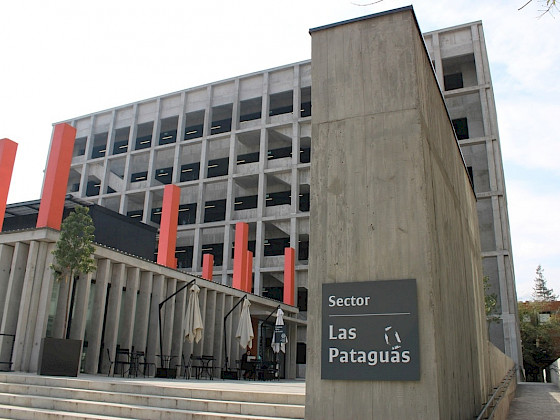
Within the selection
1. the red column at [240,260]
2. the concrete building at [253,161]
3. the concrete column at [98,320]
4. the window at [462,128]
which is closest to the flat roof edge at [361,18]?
the concrete column at [98,320]

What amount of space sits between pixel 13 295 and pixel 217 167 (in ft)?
92.5

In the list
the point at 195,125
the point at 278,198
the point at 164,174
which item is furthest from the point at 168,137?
the point at 278,198

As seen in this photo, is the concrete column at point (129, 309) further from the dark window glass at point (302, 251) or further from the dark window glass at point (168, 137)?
the dark window glass at point (168, 137)

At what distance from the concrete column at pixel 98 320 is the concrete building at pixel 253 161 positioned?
67.2ft

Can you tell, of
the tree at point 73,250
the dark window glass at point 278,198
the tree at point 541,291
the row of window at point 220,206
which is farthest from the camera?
the tree at point 541,291

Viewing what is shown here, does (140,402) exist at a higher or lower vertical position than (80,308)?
lower

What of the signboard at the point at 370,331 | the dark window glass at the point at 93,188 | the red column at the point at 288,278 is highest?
the dark window glass at the point at 93,188

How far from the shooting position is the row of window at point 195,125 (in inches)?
1538

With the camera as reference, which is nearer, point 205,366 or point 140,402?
point 140,402

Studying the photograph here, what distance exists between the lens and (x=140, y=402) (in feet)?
23.1

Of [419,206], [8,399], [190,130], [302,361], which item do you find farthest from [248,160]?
[419,206]

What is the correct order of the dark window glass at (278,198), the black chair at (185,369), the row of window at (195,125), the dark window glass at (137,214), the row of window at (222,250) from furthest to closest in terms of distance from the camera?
the dark window glass at (137,214) → the row of window at (195,125) → the dark window glass at (278,198) → the row of window at (222,250) → the black chair at (185,369)

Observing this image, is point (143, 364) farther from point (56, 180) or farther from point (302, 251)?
point (302, 251)

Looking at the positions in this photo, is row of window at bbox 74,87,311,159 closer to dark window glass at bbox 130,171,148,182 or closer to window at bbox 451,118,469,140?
dark window glass at bbox 130,171,148,182
